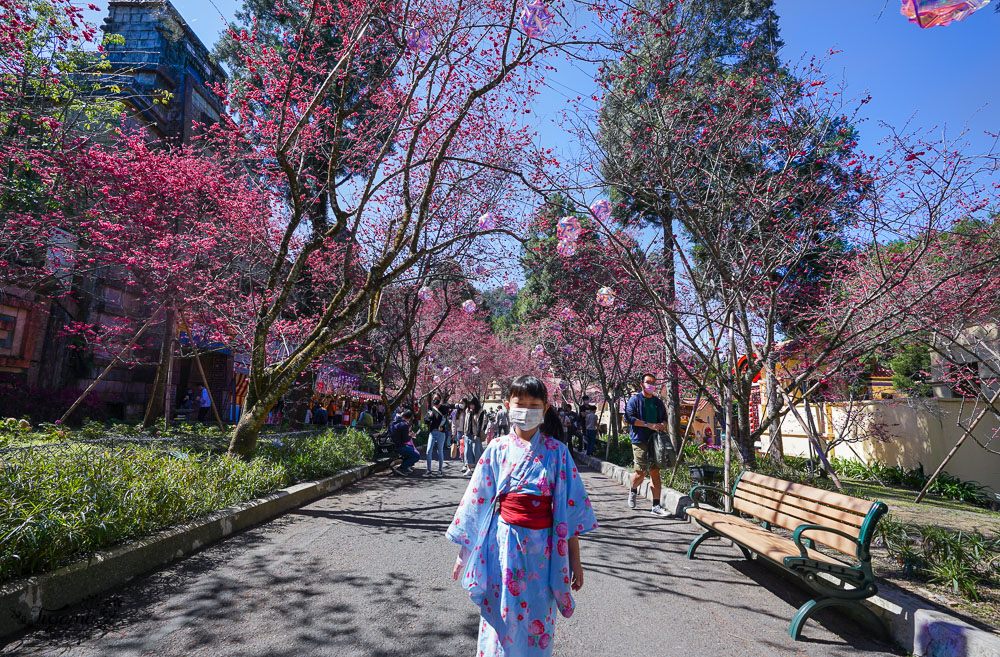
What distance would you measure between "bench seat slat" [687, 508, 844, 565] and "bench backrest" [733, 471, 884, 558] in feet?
0.45

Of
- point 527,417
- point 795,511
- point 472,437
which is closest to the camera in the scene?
point 527,417

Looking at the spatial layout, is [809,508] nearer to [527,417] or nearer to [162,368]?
[527,417]

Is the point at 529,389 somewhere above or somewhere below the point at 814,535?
above

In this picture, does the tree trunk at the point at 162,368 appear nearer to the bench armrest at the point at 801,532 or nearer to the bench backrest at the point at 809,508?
the bench backrest at the point at 809,508

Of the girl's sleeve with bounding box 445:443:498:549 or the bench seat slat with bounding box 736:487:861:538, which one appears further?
the bench seat slat with bounding box 736:487:861:538

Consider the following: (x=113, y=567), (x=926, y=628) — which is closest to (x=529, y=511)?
(x=926, y=628)

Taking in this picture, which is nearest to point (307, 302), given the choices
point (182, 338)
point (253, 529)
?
point (182, 338)

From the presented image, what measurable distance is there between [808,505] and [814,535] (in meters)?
0.31

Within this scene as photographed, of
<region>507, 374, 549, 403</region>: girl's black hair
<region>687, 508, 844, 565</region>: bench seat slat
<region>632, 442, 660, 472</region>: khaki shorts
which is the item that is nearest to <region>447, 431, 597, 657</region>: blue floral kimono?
<region>507, 374, 549, 403</region>: girl's black hair

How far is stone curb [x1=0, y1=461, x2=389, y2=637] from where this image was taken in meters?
3.17

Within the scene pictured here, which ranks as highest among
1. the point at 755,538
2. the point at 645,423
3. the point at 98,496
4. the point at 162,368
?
the point at 162,368

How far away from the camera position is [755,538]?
14.3 ft

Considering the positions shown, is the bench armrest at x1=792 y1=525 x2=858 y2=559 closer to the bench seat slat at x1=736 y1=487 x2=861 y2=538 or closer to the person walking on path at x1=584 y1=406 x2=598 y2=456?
the bench seat slat at x1=736 y1=487 x2=861 y2=538

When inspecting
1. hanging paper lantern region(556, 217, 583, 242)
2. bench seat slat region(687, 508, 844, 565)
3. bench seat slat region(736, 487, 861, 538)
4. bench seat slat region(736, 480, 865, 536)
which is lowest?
bench seat slat region(687, 508, 844, 565)
